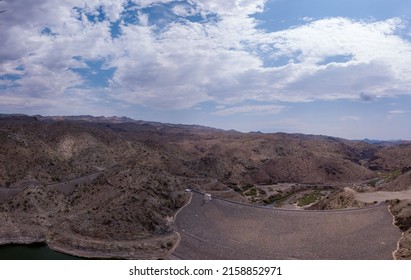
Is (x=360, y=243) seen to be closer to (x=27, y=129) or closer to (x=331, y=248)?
(x=331, y=248)

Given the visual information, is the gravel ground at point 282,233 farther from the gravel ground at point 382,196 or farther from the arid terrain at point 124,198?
the gravel ground at point 382,196

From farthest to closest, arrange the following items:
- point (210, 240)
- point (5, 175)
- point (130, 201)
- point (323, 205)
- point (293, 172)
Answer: point (293, 172) < point (5, 175) < point (323, 205) < point (130, 201) < point (210, 240)

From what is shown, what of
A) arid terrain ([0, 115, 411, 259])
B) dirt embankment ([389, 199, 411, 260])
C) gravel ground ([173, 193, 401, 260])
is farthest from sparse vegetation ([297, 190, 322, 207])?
gravel ground ([173, 193, 401, 260])

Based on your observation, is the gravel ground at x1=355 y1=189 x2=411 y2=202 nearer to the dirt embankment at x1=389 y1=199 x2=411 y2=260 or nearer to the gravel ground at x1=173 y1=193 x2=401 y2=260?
the dirt embankment at x1=389 y1=199 x2=411 y2=260

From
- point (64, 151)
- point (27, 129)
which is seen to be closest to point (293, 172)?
point (64, 151)

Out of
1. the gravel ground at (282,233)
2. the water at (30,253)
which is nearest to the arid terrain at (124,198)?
the gravel ground at (282,233)

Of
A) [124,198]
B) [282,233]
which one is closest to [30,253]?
[124,198]
